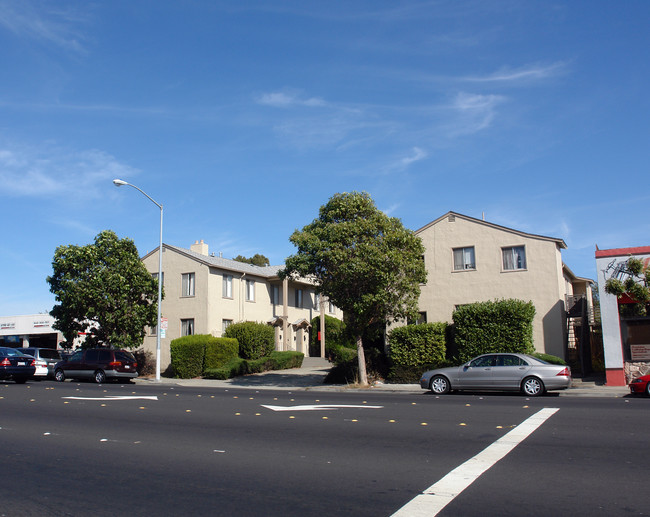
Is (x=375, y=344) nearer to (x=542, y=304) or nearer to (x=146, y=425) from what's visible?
(x=542, y=304)

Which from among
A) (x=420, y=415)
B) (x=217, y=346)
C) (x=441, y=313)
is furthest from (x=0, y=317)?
(x=420, y=415)

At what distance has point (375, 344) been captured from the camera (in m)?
29.1

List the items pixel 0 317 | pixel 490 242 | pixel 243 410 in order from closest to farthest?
1. pixel 243 410
2. pixel 490 242
3. pixel 0 317

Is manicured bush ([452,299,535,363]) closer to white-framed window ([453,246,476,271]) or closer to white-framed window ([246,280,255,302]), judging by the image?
white-framed window ([453,246,476,271])

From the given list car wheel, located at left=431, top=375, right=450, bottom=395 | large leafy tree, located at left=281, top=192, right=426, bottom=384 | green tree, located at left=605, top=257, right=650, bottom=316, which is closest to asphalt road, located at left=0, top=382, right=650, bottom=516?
car wheel, located at left=431, top=375, right=450, bottom=395

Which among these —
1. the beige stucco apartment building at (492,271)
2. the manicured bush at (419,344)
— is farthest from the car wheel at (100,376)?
the beige stucco apartment building at (492,271)

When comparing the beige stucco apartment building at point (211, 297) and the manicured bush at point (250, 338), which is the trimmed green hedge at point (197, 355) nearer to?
the beige stucco apartment building at point (211, 297)

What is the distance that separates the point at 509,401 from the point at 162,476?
10907mm

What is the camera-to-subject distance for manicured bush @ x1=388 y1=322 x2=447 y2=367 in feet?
78.9

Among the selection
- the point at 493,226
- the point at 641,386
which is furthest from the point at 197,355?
the point at 641,386

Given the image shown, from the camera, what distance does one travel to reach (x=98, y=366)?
2600 centimetres

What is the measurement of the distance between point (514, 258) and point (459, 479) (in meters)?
20.4

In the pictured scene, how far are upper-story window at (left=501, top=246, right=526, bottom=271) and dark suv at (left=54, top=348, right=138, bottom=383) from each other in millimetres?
17528

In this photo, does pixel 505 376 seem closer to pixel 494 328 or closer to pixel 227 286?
pixel 494 328
